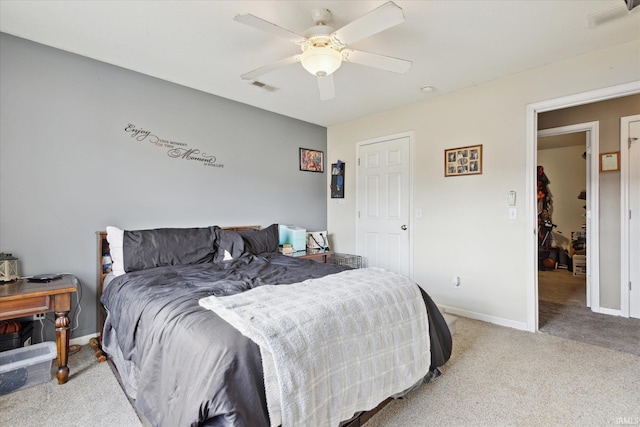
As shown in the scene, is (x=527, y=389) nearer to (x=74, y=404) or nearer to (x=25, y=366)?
(x=74, y=404)

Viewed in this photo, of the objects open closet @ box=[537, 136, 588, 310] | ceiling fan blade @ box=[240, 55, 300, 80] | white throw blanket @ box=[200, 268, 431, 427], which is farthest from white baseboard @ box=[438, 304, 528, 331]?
ceiling fan blade @ box=[240, 55, 300, 80]

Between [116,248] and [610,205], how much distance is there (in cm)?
495

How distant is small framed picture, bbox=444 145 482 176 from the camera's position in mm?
3250

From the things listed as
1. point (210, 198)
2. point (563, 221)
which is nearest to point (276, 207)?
point (210, 198)

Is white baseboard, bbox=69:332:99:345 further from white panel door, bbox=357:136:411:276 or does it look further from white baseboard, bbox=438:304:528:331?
white baseboard, bbox=438:304:528:331

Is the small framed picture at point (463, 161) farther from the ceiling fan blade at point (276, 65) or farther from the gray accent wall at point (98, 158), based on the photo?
the gray accent wall at point (98, 158)

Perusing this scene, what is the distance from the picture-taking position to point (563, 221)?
6.09 meters

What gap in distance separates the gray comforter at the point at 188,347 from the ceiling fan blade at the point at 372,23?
1555 millimetres

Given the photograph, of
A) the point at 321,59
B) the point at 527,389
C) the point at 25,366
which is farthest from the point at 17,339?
the point at 527,389

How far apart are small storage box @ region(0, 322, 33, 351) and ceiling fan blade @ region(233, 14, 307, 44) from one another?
2583 mm

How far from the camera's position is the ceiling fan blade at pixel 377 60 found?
2.02m

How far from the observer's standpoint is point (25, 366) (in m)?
2.01

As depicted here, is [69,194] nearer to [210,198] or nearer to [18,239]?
[18,239]

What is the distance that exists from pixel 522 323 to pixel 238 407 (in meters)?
2.94
